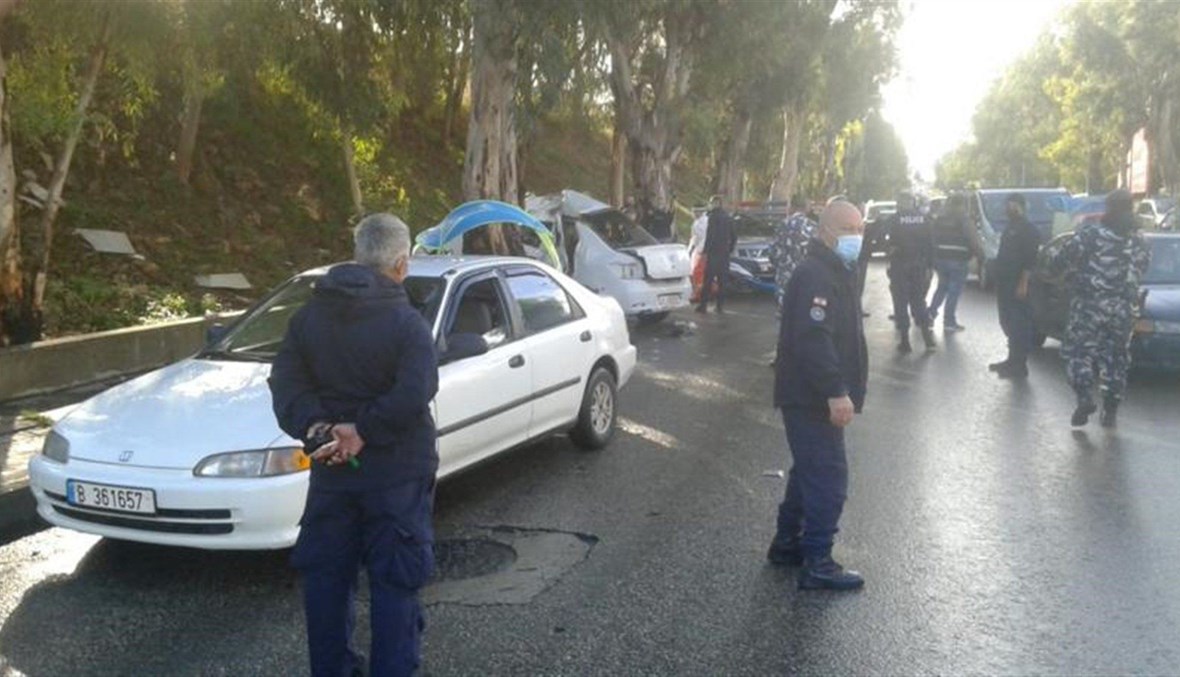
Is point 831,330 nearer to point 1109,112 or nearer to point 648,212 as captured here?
point 648,212

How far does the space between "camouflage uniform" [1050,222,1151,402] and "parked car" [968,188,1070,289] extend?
1335 cm

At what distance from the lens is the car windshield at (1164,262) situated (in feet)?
40.0

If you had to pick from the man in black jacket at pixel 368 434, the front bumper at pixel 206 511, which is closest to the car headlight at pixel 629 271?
the front bumper at pixel 206 511

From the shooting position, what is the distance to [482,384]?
7109 mm

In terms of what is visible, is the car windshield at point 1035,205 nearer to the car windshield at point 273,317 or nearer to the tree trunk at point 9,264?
the tree trunk at point 9,264

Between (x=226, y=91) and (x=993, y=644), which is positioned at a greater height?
(x=226, y=91)

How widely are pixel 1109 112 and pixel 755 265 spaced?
32863mm

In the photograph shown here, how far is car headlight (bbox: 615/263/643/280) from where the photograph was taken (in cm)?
1598

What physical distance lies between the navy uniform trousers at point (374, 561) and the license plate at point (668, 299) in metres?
12.1

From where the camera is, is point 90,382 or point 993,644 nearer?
point 993,644

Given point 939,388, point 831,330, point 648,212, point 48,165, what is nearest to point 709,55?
point 648,212

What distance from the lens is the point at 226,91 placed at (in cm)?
2252

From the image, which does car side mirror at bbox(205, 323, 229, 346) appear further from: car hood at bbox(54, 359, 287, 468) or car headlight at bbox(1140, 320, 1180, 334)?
car headlight at bbox(1140, 320, 1180, 334)

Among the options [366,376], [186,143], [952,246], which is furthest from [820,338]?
[186,143]
